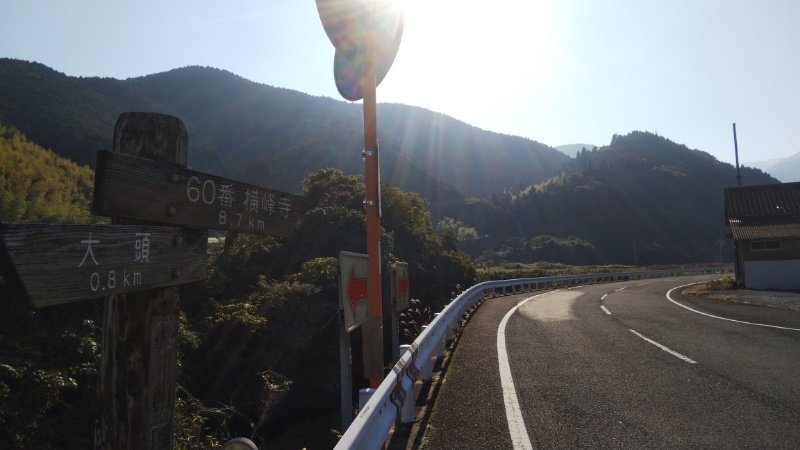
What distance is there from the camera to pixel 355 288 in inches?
176

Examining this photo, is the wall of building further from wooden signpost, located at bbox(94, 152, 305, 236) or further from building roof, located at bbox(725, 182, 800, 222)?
wooden signpost, located at bbox(94, 152, 305, 236)

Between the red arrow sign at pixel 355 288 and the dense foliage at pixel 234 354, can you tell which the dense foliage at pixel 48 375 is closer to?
the dense foliage at pixel 234 354

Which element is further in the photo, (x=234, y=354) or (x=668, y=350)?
(x=234, y=354)

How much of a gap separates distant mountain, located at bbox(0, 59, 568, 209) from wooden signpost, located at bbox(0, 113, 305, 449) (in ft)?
223

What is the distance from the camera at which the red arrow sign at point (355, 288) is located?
14.0 feet

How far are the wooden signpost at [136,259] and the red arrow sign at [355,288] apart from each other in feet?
5.33

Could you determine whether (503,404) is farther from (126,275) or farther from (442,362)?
(126,275)

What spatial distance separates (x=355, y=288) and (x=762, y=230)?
29.9 meters

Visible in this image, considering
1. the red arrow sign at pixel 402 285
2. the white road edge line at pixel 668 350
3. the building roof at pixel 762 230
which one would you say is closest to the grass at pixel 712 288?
the building roof at pixel 762 230

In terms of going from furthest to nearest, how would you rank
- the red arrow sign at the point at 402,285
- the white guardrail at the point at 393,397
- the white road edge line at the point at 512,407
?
1. the red arrow sign at the point at 402,285
2. the white road edge line at the point at 512,407
3. the white guardrail at the point at 393,397

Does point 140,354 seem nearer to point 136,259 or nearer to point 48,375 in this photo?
point 136,259

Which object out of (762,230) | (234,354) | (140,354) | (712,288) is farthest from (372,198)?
(762,230)

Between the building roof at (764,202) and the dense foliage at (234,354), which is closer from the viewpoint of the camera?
the dense foliage at (234,354)

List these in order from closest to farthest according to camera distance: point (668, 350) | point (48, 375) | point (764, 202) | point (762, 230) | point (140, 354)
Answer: point (140, 354) < point (48, 375) < point (668, 350) < point (762, 230) < point (764, 202)
